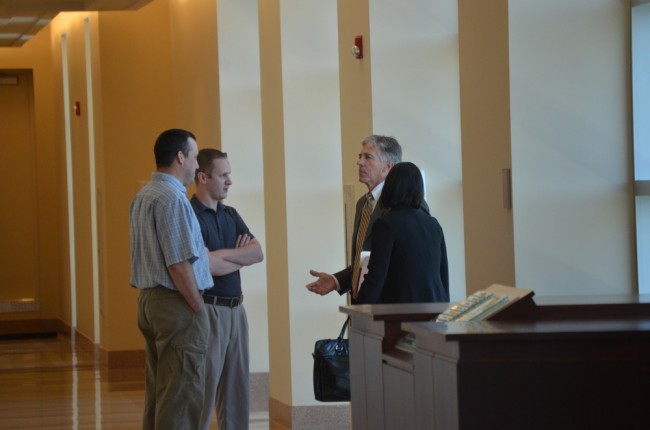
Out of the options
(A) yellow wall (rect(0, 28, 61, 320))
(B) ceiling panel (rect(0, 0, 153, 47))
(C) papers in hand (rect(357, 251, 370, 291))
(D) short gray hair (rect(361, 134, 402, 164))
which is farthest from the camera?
(A) yellow wall (rect(0, 28, 61, 320))

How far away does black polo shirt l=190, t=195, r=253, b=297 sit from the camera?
6246 mm

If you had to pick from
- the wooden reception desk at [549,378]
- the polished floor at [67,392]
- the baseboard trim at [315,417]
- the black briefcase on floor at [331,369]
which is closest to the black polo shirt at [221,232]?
the black briefcase on floor at [331,369]

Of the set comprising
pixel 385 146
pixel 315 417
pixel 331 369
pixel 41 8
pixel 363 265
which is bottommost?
pixel 315 417

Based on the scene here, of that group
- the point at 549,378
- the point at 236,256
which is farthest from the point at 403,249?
the point at 549,378

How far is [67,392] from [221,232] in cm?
564

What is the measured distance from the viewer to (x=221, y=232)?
253 inches

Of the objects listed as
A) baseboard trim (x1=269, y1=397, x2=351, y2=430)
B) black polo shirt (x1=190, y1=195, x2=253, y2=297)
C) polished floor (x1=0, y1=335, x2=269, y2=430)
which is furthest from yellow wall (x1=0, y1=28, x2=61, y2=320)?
black polo shirt (x1=190, y1=195, x2=253, y2=297)

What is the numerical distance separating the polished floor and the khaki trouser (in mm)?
3298

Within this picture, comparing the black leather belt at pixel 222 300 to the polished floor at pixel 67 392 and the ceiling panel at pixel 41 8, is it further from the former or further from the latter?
the ceiling panel at pixel 41 8

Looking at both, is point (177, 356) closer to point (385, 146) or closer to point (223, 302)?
point (223, 302)

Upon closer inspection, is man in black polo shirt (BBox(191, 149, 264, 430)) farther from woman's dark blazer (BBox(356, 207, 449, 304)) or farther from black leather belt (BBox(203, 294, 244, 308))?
woman's dark blazer (BBox(356, 207, 449, 304))

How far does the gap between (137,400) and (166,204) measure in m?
5.65

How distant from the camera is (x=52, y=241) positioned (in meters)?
18.8

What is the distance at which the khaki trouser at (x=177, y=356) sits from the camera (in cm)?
541
